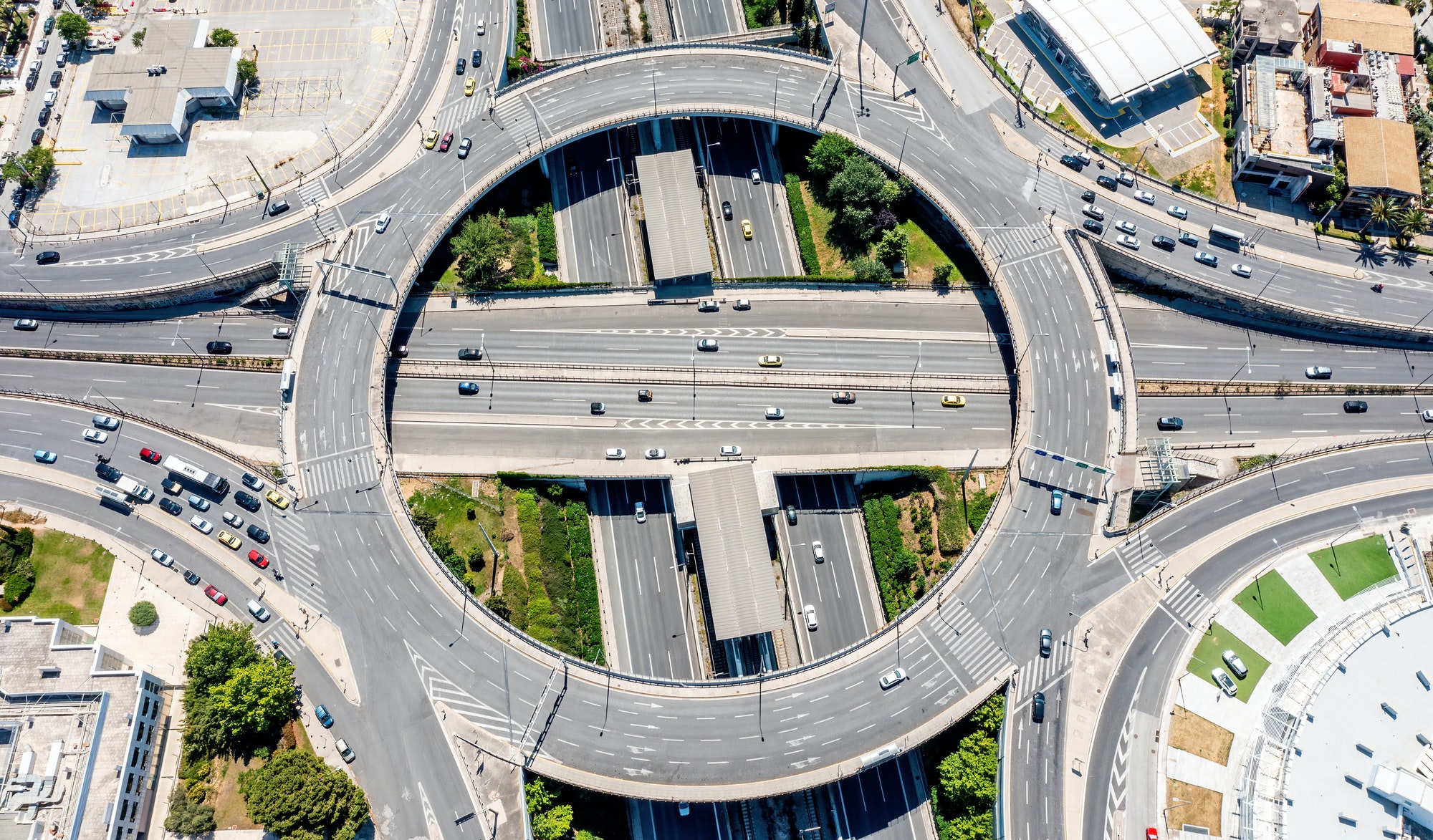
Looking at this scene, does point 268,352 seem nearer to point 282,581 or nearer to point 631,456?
point 282,581

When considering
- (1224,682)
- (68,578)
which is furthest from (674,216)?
(1224,682)

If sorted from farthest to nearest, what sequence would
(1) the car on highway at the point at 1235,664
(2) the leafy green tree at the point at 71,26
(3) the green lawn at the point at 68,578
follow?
1. (2) the leafy green tree at the point at 71,26
2. (3) the green lawn at the point at 68,578
3. (1) the car on highway at the point at 1235,664

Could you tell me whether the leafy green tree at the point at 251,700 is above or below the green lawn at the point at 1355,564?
below

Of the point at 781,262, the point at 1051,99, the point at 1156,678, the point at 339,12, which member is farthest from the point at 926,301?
the point at 339,12

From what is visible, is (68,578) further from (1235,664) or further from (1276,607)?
(1276,607)

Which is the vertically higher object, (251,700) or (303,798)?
(251,700)

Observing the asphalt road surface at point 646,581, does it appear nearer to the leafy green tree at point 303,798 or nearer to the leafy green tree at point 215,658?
the leafy green tree at point 303,798

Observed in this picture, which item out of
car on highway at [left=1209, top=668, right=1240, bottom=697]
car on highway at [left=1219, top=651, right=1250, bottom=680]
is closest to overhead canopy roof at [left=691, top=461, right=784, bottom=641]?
car on highway at [left=1209, top=668, right=1240, bottom=697]

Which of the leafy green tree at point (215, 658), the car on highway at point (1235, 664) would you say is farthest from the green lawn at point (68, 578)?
the car on highway at point (1235, 664)
